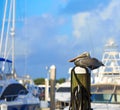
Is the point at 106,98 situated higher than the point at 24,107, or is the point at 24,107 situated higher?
the point at 106,98

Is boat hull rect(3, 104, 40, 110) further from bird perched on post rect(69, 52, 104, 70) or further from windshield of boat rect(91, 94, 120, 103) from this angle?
bird perched on post rect(69, 52, 104, 70)

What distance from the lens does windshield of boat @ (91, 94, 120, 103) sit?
2019 centimetres

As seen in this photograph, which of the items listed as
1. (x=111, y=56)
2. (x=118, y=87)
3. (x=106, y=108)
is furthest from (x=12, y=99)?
(x=111, y=56)

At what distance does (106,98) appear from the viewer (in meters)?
20.6

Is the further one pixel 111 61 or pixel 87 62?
pixel 111 61

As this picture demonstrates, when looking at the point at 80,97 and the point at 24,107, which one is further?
the point at 24,107

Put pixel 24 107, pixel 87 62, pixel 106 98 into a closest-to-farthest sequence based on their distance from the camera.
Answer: pixel 87 62 < pixel 24 107 < pixel 106 98

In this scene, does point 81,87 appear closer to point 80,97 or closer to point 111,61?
point 80,97

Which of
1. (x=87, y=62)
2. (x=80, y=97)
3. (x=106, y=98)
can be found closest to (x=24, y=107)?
(x=106, y=98)

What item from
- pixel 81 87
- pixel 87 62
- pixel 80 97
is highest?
pixel 87 62

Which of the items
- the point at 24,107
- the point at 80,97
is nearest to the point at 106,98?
the point at 24,107

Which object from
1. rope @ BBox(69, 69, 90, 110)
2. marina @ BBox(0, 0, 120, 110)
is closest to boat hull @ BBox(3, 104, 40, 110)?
marina @ BBox(0, 0, 120, 110)

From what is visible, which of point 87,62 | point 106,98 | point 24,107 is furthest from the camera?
point 106,98

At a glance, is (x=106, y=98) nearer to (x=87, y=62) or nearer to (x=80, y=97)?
(x=80, y=97)
